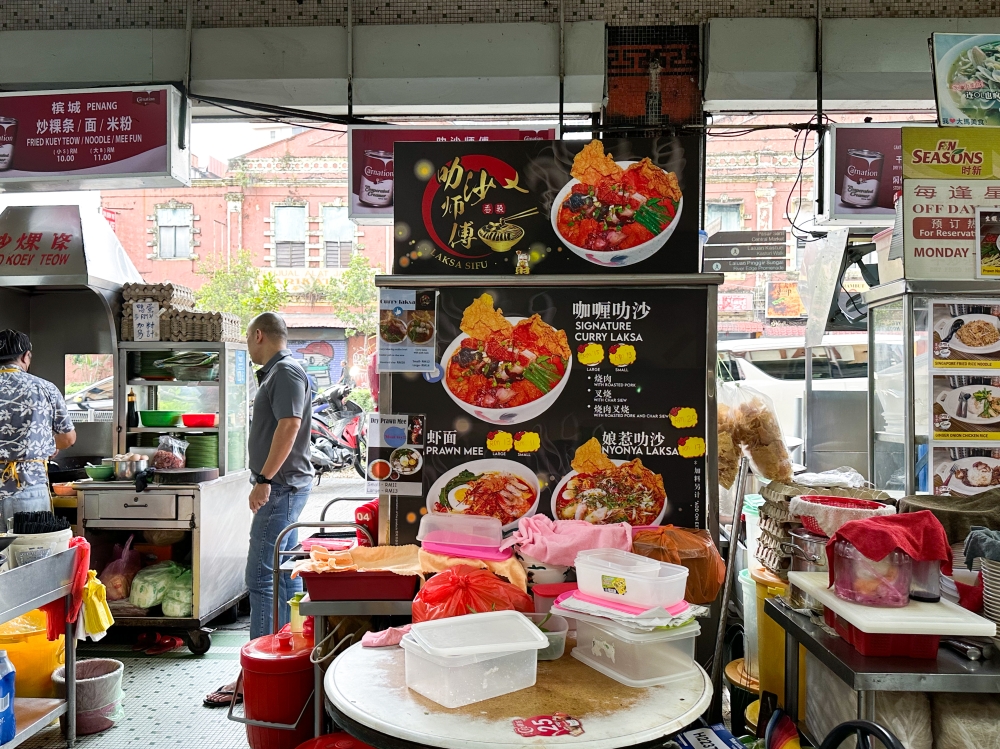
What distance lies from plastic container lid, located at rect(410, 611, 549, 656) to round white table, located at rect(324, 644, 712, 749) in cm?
13

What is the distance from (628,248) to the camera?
9.72ft

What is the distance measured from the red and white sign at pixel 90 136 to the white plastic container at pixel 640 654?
3953mm

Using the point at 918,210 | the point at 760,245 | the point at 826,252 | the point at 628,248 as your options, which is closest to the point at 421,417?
the point at 628,248

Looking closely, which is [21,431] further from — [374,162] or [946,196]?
[946,196]

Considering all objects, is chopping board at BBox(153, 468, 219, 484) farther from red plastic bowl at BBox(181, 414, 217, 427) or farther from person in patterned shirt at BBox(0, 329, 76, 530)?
person in patterned shirt at BBox(0, 329, 76, 530)

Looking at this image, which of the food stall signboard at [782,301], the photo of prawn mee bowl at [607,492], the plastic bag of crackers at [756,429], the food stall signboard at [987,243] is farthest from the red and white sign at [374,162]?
the food stall signboard at [782,301]

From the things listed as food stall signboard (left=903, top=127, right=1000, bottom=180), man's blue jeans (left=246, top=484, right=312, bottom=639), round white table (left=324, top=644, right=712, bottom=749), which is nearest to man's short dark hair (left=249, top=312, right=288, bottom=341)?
man's blue jeans (left=246, top=484, right=312, bottom=639)

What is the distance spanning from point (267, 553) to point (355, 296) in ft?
43.6

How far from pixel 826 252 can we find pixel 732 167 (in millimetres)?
11893

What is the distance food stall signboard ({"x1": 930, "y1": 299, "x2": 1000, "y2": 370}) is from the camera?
12.7 feet

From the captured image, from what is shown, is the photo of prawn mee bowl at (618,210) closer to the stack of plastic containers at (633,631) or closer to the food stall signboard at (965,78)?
the stack of plastic containers at (633,631)

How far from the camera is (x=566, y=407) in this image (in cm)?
293

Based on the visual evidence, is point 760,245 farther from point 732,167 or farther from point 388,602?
point 732,167
